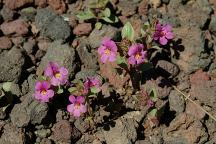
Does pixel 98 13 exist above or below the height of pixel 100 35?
above

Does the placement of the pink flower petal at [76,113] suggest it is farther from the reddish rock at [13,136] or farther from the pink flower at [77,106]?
the reddish rock at [13,136]

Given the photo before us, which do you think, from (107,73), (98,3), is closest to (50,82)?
(107,73)

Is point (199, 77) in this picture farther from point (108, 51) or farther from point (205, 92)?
point (108, 51)

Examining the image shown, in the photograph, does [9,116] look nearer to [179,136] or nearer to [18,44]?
[18,44]

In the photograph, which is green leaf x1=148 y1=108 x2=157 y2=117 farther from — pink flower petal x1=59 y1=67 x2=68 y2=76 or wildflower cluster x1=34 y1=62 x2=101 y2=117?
pink flower petal x1=59 y1=67 x2=68 y2=76

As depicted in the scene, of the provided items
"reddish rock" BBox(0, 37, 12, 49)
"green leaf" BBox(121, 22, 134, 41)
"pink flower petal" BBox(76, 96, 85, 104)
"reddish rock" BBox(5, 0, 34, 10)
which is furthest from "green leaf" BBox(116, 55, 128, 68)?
"reddish rock" BBox(5, 0, 34, 10)
